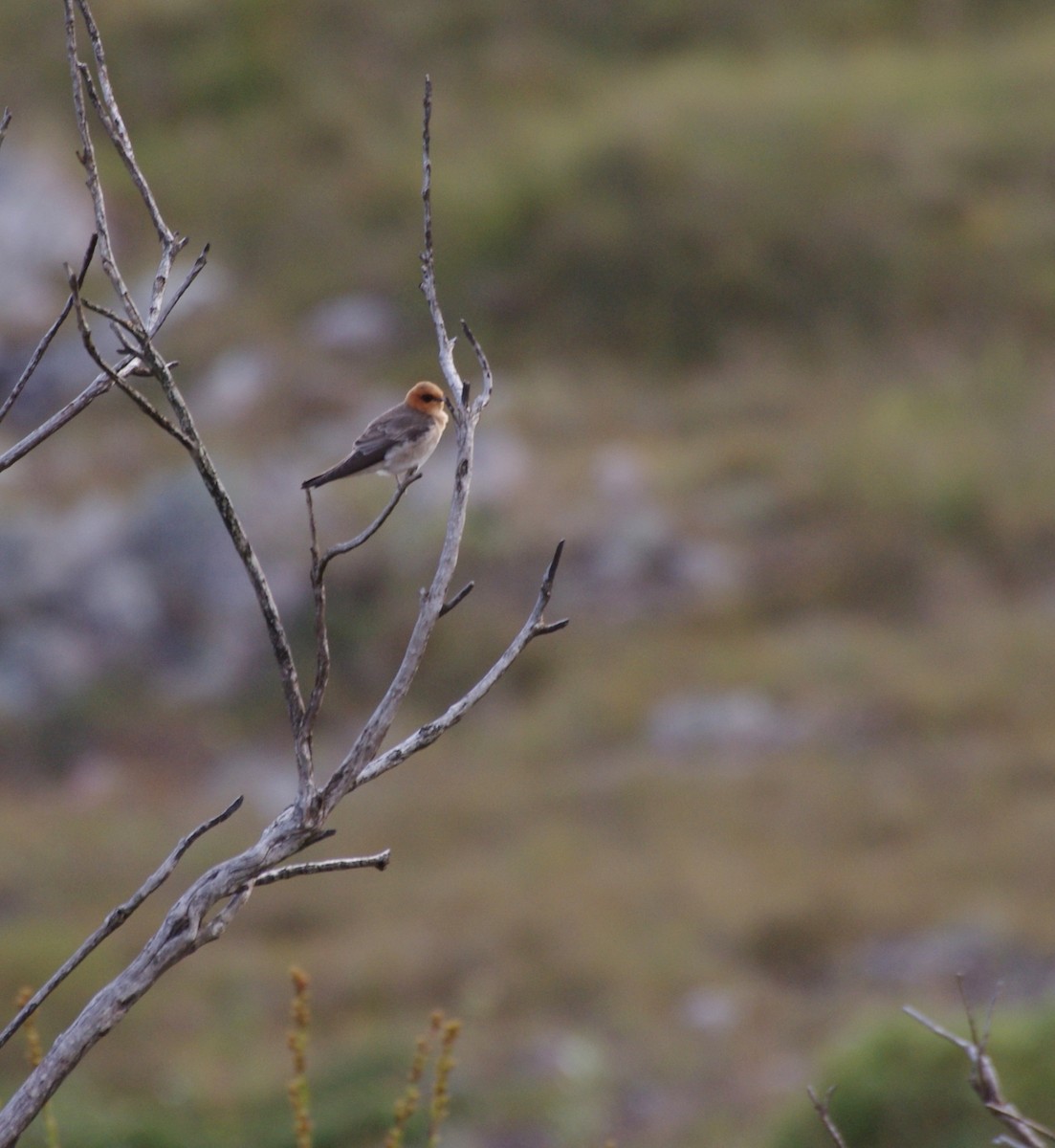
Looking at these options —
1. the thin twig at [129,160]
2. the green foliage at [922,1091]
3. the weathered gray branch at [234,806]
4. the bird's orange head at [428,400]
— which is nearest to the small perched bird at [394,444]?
the bird's orange head at [428,400]

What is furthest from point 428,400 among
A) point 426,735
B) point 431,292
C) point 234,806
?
point 234,806

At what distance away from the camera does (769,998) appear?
10.5m

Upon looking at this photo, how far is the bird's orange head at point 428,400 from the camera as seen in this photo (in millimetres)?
4987

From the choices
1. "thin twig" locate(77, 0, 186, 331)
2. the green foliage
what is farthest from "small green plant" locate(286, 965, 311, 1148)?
the green foliage

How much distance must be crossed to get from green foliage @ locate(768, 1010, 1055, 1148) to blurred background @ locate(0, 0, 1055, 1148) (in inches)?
0.9

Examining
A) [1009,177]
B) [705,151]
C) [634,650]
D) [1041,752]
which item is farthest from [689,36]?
[1041,752]

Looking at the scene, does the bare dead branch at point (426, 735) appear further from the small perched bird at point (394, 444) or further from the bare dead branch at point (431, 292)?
the small perched bird at point (394, 444)

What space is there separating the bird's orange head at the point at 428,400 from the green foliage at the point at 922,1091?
2797 mm

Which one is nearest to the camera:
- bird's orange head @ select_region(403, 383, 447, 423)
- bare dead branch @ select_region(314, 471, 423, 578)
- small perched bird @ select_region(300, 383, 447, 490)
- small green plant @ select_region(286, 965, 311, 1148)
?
bare dead branch @ select_region(314, 471, 423, 578)

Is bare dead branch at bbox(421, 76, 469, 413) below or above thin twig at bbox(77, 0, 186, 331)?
below

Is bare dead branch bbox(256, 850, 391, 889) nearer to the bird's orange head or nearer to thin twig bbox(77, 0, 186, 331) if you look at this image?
thin twig bbox(77, 0, 186, 331)

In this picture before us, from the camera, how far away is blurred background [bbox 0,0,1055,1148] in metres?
10.3

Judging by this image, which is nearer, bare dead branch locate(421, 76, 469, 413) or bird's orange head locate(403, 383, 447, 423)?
bare dead branch locate(421, 76, 469, 413)

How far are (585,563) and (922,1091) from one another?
1099 centimetres
